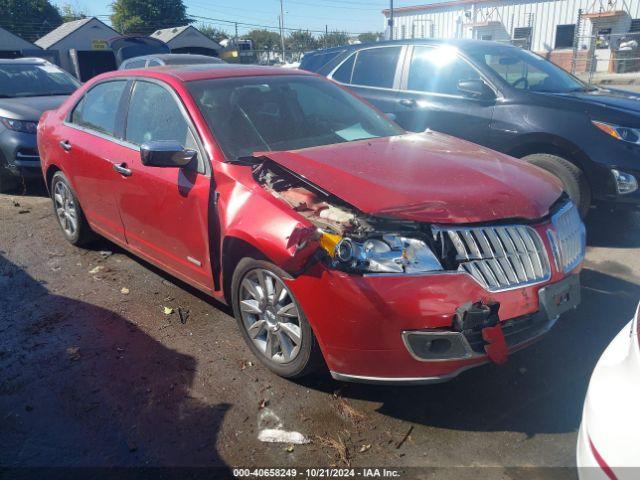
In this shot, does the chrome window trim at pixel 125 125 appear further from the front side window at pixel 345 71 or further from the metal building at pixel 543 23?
the metal building at pixel 543 23

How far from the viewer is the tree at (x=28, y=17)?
59094 mm

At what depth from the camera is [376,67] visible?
21.3 ft

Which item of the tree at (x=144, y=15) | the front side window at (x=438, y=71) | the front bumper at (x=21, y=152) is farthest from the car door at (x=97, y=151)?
the tree at (x=144, y=15)

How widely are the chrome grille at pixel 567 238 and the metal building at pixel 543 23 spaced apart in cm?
2710

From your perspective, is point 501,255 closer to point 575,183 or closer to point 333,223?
point 333,223

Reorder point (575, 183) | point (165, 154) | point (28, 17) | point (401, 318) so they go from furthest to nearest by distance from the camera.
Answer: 1. point (28, 17)
2. point (575, 183)
3. point (165, 154)
4. point (401, 318)

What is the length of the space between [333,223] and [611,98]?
4.09 m

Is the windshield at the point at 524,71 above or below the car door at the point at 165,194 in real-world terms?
above

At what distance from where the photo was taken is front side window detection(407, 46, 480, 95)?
5719 millimetres

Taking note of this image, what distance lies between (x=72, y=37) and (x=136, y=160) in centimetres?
3910

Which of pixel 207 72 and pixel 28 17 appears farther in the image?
pixel 28 17

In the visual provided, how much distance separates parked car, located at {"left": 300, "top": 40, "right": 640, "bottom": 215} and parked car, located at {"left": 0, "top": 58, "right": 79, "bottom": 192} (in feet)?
13.4

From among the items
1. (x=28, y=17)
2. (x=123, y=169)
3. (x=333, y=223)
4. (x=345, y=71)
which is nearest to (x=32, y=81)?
(x=345, y=71)

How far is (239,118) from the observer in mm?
3635
